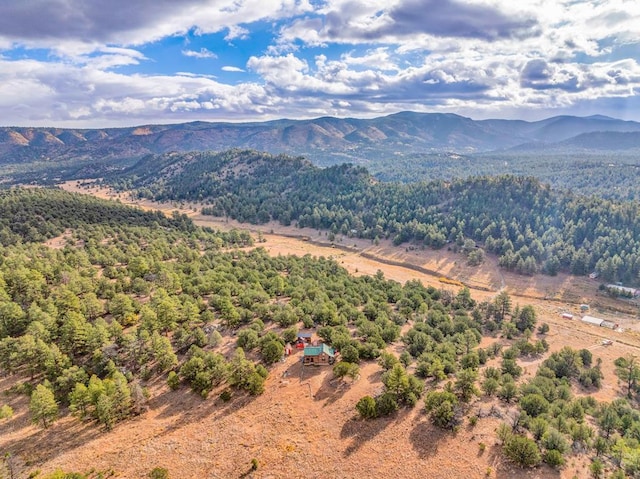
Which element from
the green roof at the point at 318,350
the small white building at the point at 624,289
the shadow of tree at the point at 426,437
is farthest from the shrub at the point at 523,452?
the small white building at the point at 624,289

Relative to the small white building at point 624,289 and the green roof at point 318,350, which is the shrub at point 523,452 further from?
the small white building at point 624,289

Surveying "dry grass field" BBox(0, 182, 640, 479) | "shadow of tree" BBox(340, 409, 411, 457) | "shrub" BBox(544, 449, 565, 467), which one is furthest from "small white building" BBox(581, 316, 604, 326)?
"shadow of tree" BBox(340, 409, 411, 457)

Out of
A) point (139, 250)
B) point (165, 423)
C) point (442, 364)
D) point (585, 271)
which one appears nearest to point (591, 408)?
point (442, 364)

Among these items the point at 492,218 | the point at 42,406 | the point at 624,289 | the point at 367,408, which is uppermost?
the point at 492,218

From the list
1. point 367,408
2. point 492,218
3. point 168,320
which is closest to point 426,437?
point 367,408

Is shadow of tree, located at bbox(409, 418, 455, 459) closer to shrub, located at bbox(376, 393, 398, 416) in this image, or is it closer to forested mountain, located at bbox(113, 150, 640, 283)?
shrub, located at bbox(376, 393, 398, 416)

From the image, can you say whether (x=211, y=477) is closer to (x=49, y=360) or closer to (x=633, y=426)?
(x=49, y=360)

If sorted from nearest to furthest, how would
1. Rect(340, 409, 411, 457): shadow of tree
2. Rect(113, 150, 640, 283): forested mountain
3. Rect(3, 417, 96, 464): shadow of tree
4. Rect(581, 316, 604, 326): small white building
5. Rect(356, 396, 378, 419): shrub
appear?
Rect(340, 409, 411, 457): shadow of tree
Rect(3, 417, 96, 464): shadow of tree
Rect(356, 396, 378, 419): shrub
Rect(581, 316, 604, 326): small white building
Rect(113, 150, 640, 283): forested mountain

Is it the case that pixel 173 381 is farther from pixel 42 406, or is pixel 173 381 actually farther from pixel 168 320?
pixel 42 406
